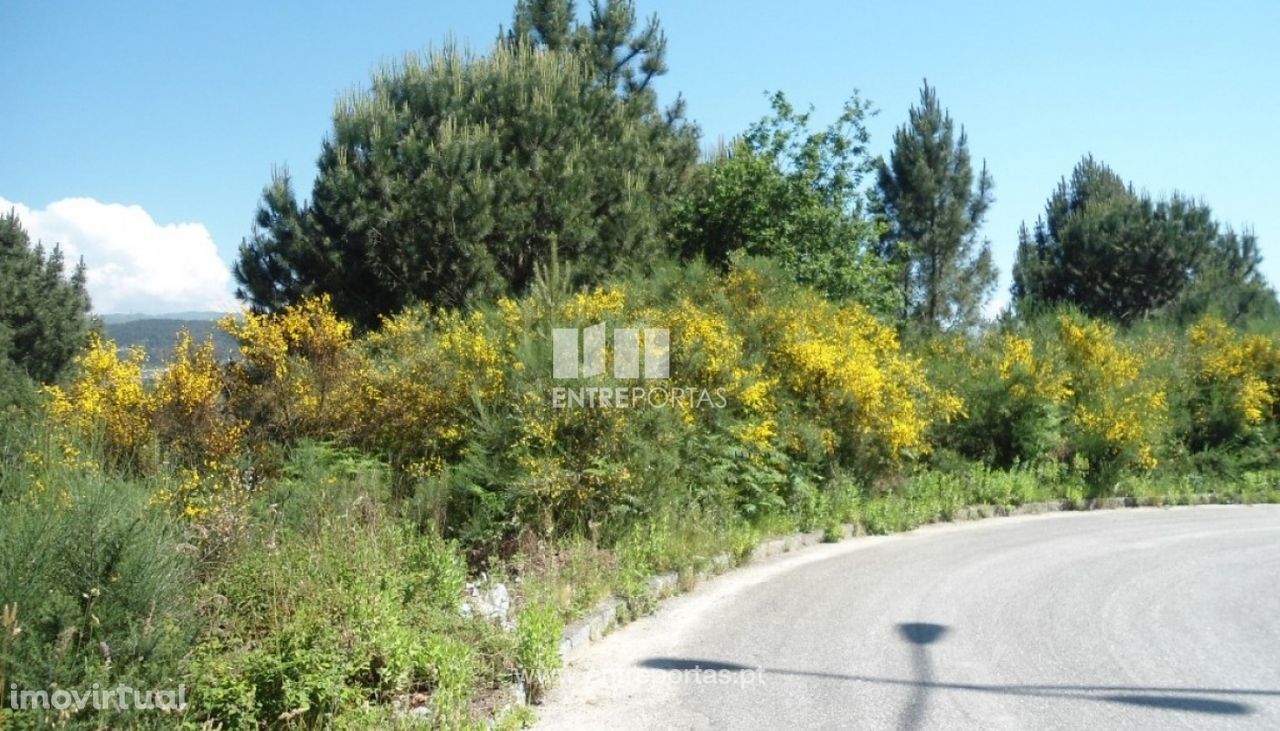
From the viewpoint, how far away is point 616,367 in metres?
9.98

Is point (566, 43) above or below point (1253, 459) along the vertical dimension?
above

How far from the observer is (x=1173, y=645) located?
7.30 metres

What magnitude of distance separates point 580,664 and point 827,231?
678 inches

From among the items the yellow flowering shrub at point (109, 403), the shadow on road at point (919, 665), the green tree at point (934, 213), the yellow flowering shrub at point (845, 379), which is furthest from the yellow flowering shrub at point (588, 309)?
the green tree at point (934, 213)

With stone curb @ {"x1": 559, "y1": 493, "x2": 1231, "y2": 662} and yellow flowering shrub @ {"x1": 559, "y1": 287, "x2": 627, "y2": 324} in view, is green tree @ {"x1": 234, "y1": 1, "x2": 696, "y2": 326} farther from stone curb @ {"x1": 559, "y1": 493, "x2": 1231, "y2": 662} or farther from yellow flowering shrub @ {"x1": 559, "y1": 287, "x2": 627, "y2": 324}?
stone curb @ {"x1": 559, "y1": 493, "x2": 1231, "y2": 662}

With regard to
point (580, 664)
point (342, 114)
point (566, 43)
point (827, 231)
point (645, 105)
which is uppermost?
point (566, 43)

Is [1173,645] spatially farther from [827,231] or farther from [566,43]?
[566,43]

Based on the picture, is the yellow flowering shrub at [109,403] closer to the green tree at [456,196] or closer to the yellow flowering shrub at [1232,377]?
the green tree at [456,196]

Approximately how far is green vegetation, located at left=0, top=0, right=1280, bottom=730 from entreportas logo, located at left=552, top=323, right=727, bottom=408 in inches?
2.8

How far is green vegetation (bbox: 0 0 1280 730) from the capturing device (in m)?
5.45

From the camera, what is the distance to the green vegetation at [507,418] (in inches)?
215

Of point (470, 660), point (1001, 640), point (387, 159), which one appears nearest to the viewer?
point (470, 660)

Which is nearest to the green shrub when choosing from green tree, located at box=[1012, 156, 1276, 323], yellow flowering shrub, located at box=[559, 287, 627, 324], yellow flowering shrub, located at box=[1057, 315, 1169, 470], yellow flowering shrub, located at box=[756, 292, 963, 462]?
yellow flowering shrub, located at box=[559, 287, 627, 324]

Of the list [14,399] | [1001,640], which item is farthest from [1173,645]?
[14,399]
